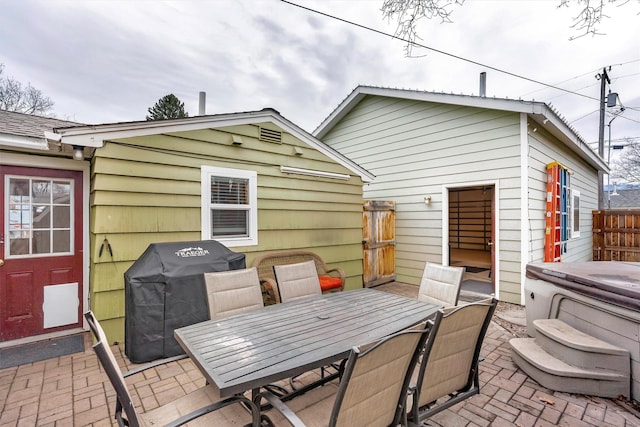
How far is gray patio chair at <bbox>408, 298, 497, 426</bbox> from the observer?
155 centimetres

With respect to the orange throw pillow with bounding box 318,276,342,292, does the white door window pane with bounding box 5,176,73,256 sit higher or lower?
higher

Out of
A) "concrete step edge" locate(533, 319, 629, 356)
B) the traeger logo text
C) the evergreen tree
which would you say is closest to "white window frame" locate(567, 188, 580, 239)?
"concrete step edge" locate(533, 319, 629, 356)

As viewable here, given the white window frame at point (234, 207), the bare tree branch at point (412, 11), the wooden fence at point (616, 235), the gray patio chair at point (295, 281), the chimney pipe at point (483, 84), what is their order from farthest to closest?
the wooden fence at point (616, 235)
the chimney pipe at point (483, 84)
the white window frame at point (234, 207)
the gray patio chair at point (295, 281)
the bare tree branch at point (412, 11)

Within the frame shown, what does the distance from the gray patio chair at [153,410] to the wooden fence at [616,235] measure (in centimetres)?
1090

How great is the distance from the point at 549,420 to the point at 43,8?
758cm

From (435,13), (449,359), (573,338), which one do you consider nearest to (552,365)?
(573,338)

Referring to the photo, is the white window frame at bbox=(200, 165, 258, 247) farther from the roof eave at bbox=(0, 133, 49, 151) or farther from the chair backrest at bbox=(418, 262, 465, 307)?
the chair backrest at bbox=(418, 262, 465, 307)

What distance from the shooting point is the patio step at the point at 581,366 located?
2383 millimetres

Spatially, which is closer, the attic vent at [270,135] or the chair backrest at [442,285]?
the chair backrest at [442,285]

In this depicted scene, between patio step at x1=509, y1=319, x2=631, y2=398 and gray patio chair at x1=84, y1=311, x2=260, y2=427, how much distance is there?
2.64m

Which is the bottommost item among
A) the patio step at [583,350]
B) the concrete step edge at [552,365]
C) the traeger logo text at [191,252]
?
the concrete step edge at [552,365]

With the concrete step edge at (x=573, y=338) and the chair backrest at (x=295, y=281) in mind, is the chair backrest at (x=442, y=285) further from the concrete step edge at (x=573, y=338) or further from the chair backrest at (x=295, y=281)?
the chair backrest at (x=295, y=281)

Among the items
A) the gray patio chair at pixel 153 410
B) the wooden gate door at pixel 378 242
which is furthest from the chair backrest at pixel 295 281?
the wooden gate door at pixel 378 242

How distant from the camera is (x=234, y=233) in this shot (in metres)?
4.24
